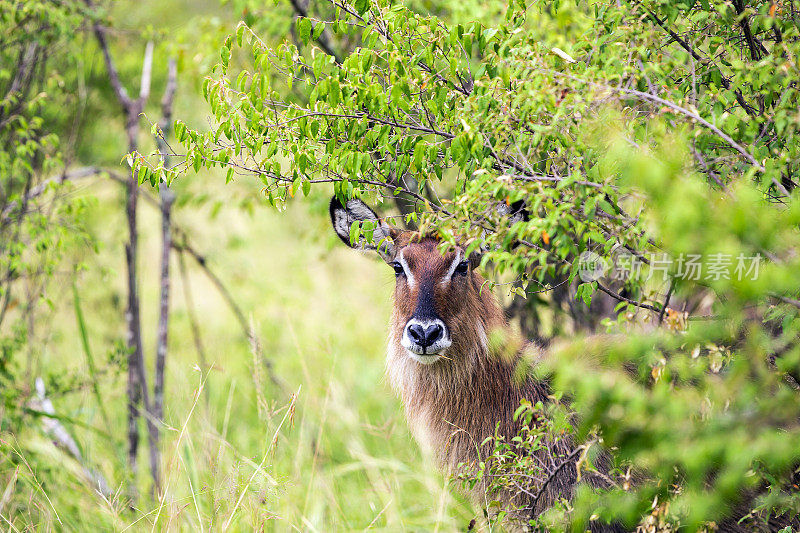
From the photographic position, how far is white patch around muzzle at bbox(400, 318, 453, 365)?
3.87m

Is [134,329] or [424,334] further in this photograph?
[134,329]

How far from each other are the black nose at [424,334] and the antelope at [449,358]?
0.16ft

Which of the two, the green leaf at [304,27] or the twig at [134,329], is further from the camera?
the twig at [134,329]

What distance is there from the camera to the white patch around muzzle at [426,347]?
152 inches

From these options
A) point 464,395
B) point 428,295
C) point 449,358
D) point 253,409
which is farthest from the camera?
point 253,409

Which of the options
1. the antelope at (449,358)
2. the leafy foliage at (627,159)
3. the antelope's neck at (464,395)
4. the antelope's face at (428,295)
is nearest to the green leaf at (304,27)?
the leafy foliage at (627,159)

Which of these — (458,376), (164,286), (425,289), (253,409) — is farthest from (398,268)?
(253,409)

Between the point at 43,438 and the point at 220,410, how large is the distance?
155 centimetres

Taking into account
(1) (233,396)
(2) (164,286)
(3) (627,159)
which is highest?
(3) (627,159)

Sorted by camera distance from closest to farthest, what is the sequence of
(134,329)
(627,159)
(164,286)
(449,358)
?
(627,159) < (449,358) < (134,329) < (164,286)

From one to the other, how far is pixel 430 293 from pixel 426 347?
0.32 m

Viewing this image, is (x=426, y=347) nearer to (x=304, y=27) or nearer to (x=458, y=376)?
(x=458, y=376)

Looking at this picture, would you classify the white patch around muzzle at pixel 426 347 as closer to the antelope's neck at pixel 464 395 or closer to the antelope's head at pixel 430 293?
the antelope's head at pixel 430 293

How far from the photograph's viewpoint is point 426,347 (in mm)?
3871
